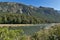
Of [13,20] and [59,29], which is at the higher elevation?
[59,29]

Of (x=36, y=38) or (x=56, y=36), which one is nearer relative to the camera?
(x=56, y=36)

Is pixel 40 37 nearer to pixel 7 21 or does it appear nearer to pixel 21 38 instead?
pixel 21 38

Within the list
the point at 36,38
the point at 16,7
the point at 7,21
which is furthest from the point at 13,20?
the point at 16,7

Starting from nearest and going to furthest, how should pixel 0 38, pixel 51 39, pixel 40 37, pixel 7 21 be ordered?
pixel 0 38
pixel 51 39
pixel 40 37
pixel 7 21

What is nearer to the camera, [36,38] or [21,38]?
[21,38]

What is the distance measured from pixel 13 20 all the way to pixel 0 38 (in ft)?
177

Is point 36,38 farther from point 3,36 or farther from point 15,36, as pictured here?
point 3,36

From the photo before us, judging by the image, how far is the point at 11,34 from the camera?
36.9 feet

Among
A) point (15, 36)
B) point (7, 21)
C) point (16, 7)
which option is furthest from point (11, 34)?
point (16, 7)

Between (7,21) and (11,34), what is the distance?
50.3 meters

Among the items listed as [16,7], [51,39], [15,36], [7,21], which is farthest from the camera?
[16,7]

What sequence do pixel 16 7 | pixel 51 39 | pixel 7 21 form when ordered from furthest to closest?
pixel 16 7 → pixel 7 21 → pixel 51 39

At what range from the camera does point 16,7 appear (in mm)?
137000

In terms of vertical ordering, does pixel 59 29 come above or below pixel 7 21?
above
